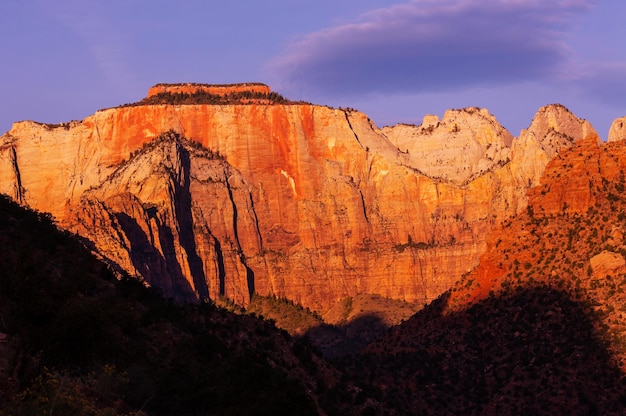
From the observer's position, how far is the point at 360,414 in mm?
83688

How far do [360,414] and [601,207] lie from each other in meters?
42.5

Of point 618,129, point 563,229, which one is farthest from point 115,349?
point 618,129

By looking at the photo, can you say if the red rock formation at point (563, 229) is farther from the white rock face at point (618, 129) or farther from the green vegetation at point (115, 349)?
the white rock face at point (618, 129)

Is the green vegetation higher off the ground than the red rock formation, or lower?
lower

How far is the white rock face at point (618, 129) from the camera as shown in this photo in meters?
169

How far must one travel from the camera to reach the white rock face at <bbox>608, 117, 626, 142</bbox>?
169 metres

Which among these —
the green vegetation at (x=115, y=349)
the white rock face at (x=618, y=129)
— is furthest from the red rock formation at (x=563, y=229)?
the white rock face at (x=618, y=129)

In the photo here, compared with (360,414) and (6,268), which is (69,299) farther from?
(360,414)

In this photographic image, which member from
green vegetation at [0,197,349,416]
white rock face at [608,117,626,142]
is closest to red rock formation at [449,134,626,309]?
green vegetation at [0,197,349,416]

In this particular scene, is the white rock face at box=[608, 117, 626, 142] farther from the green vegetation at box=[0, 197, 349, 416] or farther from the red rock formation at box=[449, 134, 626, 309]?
the green vegetation at box=[0, 197, 349, 416]

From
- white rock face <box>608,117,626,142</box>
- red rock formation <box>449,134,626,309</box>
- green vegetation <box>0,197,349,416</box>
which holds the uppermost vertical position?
white rock face <box>608,117,626,142</box>

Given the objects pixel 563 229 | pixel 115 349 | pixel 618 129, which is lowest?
pixel 115 349

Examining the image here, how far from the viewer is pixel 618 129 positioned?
17188 cm

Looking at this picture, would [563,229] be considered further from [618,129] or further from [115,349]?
[115,349]
